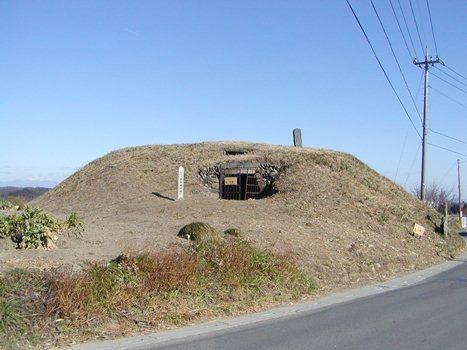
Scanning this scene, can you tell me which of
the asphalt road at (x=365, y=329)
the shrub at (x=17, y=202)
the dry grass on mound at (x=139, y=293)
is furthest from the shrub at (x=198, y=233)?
the shrub at (x=17, y=202)

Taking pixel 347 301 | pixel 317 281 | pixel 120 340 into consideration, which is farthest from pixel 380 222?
pixel 120 340

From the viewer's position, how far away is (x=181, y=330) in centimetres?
842

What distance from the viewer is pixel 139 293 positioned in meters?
8.93

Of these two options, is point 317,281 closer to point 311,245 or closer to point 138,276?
point 311,245

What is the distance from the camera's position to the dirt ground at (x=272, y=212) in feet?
42.2

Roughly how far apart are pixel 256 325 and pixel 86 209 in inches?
554

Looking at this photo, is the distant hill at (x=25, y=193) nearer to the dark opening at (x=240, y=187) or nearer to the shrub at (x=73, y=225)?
the dark opening at (x=240, y=187)

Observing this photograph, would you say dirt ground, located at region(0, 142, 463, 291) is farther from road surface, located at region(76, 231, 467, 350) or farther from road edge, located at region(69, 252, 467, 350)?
road surface, located at region(76, 231, 467, 350)

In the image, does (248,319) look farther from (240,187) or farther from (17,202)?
(17,202)

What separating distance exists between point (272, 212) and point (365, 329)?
10.8m

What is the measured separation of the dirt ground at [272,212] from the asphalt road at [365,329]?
108 inches

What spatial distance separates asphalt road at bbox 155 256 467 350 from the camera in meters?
7.43

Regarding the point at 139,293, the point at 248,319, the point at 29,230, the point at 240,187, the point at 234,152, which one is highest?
the point at 234,152

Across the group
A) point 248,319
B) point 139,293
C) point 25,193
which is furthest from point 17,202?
point 25,193
